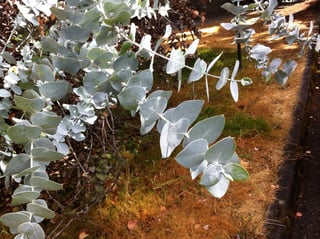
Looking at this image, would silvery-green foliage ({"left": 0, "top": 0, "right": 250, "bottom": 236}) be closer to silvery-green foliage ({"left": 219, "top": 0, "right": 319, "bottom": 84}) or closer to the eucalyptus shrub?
the eucalyptus shrub

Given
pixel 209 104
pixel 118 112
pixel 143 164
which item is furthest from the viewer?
pixel 209 104

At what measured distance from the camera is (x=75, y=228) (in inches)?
63.3

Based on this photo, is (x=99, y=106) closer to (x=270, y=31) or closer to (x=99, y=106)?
(x=99, y=106)

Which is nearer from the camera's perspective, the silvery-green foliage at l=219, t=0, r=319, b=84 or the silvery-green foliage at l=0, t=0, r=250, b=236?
the silvery-green foliage at l=0, t=0, r=250, b=236

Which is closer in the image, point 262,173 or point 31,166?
point 31,166

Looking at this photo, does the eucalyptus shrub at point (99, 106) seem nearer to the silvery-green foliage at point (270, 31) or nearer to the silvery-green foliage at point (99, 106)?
the silvery-green foliage at point (99, 106)

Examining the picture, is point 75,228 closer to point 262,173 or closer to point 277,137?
point 262,173

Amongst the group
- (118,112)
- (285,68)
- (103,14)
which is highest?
(103,14)

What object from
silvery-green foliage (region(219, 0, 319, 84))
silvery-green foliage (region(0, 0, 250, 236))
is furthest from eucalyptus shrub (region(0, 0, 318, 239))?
silvery-green foliage (region(219, 0, 319, 84))

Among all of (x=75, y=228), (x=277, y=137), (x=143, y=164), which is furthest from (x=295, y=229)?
(x=75, y=228)

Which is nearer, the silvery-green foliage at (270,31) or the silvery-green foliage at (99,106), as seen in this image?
the silvery-green foliage at (99,106)

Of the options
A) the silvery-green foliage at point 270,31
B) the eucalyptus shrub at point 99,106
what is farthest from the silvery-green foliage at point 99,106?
the silvery-green foliage at point 270,31

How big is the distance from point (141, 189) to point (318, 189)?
2.51 feet

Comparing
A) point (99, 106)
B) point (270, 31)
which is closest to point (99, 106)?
point (99, 106)
